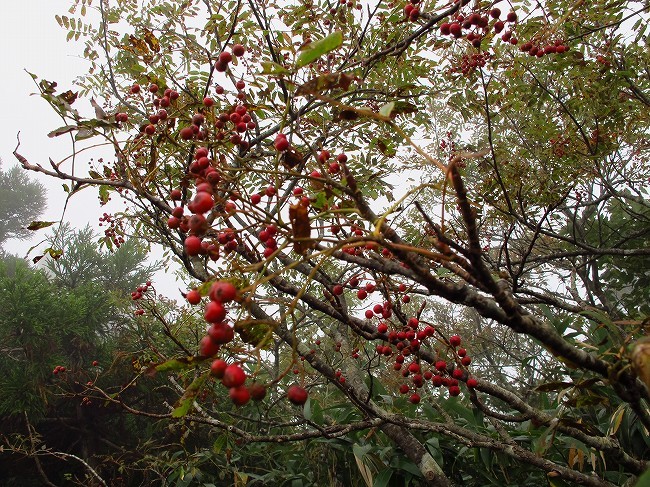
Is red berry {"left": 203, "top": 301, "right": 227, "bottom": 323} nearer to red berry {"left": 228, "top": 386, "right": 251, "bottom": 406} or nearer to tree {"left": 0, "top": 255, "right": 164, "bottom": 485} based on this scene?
red berry {"left": 228, "top": 386, "right": 251, "bottom": 406}

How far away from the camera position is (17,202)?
89.7 feet

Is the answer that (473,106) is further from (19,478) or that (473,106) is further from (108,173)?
(19,478)

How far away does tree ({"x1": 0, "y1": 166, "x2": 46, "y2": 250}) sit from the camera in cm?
2623

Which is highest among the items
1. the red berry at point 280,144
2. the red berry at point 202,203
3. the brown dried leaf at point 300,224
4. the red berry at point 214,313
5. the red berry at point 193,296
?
the red berry at point 280,144

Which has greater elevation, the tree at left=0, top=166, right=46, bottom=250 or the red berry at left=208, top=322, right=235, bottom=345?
the tree at left=0, top=166, right=46, bottom=250

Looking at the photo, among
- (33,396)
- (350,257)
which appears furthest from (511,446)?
(33,396)

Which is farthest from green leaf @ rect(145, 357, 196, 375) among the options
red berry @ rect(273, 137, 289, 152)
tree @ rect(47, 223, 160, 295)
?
tree @ rect(47, 223, 160, 295)

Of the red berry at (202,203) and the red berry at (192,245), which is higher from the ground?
the red berry at (202,203)

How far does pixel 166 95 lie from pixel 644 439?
10.1ft

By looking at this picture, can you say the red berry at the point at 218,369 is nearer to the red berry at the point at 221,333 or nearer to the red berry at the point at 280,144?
the red berry at the point at 221,333

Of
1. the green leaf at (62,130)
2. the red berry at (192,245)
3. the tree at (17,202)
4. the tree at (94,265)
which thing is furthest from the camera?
the tree at (17,202)

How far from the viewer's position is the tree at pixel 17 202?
86.1ft

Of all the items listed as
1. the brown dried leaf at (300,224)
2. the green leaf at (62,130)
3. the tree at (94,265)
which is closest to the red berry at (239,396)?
the brown dried leaf at (300,224)

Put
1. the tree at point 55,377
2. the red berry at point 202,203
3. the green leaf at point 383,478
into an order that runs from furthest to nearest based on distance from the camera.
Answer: the tree at point 55,377, the green leaf at point 383,478, the red berry at point 202,203
